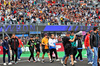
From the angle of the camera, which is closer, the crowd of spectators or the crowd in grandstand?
the crowd in grandstand

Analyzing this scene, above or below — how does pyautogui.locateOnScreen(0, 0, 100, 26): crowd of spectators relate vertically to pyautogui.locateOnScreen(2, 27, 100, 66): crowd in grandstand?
above

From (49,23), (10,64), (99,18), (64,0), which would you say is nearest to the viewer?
(10,64)

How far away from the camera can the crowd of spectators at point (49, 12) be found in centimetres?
2322

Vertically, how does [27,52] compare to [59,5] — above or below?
below

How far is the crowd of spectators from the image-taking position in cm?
2322

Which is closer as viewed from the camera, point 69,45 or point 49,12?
point 69,45

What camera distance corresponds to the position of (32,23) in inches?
→ 881

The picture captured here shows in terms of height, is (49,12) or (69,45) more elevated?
(49,12)

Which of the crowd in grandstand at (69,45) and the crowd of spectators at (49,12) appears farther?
the crowd of spectators at (49,12)

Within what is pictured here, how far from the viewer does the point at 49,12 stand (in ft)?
89.3

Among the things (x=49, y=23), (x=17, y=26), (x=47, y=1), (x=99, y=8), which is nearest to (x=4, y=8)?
(x=17, y=26)

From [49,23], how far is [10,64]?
45.4 ft

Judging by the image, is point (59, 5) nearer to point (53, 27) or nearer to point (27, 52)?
point (53, 27)

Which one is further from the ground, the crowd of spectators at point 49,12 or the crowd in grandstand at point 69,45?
the crowd of spectators at point 49,12
